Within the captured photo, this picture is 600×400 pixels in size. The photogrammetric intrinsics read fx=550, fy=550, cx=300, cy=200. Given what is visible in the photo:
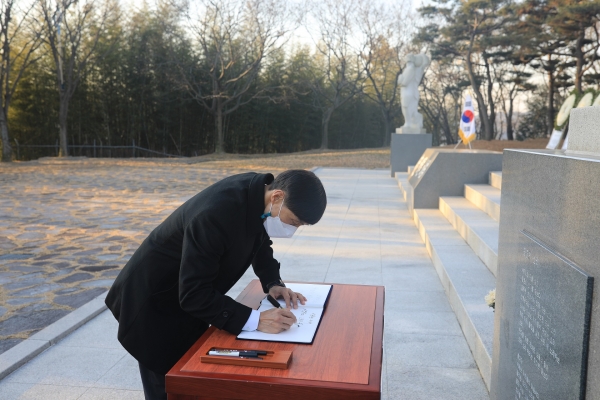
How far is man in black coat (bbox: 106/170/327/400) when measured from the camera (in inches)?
60.9

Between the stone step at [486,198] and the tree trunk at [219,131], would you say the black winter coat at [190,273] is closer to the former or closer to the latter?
the stone step at [486,198]

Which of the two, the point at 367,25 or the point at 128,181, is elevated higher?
the point at 367,25

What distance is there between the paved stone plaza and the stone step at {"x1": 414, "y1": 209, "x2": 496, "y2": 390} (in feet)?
8.27

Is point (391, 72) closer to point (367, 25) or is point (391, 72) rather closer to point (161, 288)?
point (367, 25)

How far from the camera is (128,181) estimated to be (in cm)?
1216

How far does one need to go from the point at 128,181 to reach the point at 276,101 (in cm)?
1361

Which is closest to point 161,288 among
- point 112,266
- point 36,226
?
point 112,266

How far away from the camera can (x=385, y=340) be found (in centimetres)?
313

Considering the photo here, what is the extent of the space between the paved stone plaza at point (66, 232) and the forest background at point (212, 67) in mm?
8145

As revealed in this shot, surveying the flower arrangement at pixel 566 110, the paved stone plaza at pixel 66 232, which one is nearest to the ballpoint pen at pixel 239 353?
the paved stone plaza at pixel 66 232

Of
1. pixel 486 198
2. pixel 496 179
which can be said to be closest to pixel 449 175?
pixel 496 179

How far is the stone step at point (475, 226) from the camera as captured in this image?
4.06m

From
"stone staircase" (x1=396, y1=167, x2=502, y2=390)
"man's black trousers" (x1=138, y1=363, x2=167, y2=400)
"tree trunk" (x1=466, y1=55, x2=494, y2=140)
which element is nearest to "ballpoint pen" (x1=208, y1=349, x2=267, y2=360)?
"man's black trousers" (x1=138, y1=363, x2=167, y2=400)

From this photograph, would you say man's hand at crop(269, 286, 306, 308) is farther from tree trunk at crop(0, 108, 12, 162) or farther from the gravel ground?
tree trunk at crop(0, 108, 12, 162)
